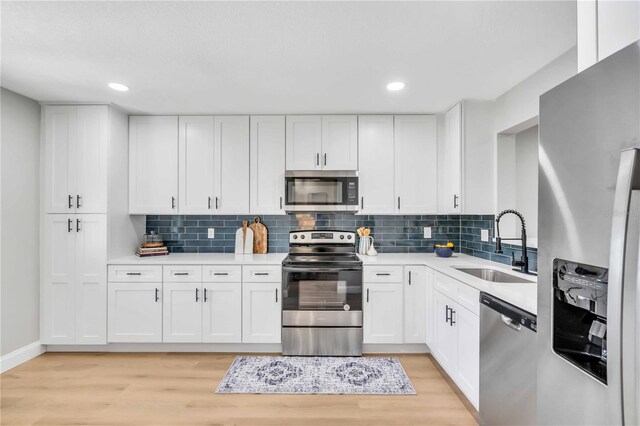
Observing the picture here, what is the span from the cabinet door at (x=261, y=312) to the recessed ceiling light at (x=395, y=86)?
1998mm

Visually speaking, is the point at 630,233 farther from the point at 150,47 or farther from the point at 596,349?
the point at 150,47

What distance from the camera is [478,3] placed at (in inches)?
64.5

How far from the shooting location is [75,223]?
10.2 feet

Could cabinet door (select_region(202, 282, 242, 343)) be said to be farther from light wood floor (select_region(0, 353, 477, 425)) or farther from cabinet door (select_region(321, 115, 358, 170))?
cabinet door (select_region(321, 115, 358, 170))

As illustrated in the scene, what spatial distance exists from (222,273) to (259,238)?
0.67m

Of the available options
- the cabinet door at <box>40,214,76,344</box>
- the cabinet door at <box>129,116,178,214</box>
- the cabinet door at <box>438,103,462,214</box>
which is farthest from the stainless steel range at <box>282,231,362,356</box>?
the cabinet door at <box>40,214,76,344</box>

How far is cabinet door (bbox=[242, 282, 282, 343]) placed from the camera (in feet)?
10.2

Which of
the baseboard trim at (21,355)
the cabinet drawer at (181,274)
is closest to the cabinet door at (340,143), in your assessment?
the cabinet drawer at (181,274)

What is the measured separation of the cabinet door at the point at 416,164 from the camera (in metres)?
3.43

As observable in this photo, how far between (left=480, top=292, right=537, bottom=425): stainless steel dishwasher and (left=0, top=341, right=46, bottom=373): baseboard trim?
12.1 ft

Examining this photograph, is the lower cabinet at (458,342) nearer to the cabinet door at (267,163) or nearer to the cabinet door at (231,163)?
the cabinet door at (267,163)

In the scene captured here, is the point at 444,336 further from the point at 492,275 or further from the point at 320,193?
the point at 320,193

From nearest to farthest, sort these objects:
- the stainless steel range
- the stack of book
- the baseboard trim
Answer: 1. the baseboard trim
2. the stainless steel range
3. the stack of book

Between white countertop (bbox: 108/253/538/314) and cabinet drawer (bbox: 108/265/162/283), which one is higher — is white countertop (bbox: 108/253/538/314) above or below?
above
